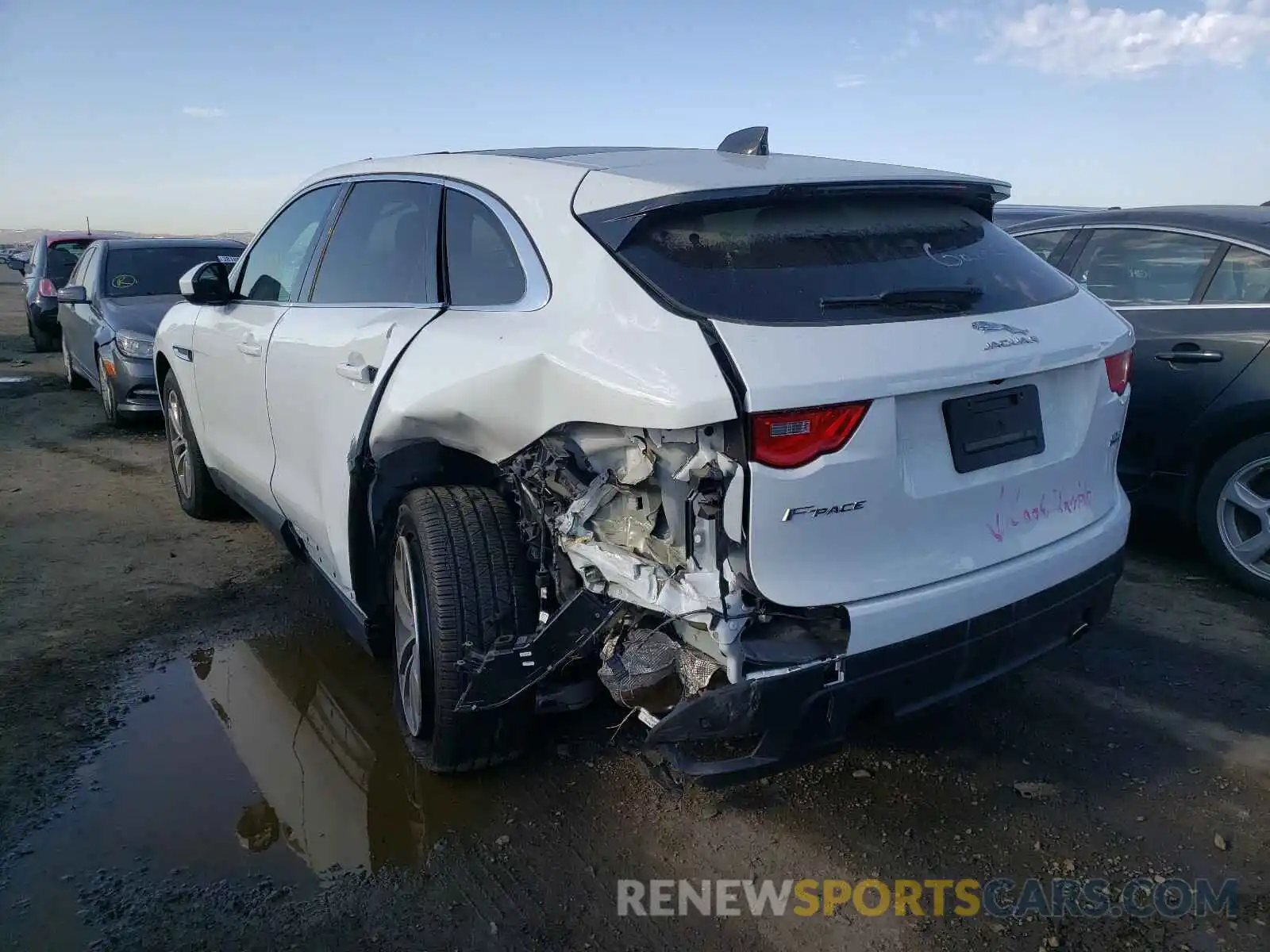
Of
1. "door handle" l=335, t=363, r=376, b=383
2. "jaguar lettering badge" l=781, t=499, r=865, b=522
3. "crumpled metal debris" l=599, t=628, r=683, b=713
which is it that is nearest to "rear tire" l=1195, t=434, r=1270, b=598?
"jaguar lettering badge" l=781, t=499, r=865, b=522

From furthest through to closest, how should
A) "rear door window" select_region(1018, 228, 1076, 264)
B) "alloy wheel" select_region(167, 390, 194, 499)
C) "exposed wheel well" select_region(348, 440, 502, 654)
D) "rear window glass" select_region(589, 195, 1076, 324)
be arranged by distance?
"alloy wheel" select_region(167, 390, 194, 499) < "rear door window" select_region(1018, 228, 1076, 264) < "exposed wheel well" select_region(348, 440, 502, 654) < "rear window glass" select_region(589, 195, 1076, 324)

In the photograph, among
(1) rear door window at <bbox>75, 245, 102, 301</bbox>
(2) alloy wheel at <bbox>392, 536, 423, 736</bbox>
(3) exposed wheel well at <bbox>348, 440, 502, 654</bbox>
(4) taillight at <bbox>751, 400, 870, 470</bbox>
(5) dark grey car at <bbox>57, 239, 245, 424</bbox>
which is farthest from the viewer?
(1) rear door window at <bbox>75, 245, 102, 301</bbox>

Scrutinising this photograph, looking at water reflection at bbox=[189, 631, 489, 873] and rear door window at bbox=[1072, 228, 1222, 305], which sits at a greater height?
rear door window at bbox=[1072, 228, 1222, 305]

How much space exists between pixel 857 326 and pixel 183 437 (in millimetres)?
4601

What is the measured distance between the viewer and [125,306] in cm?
900

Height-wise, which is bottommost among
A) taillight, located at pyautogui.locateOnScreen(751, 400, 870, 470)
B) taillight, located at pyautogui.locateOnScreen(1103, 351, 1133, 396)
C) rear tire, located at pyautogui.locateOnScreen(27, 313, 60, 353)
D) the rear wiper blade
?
rear tire, located at pyautogui.locateOnScreen(27, 313, 60, 353)

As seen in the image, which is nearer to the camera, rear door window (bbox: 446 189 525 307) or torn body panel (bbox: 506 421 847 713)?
torn body panel (bbox: 506 421 847 713)

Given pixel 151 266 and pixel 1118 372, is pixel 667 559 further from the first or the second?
pixel 151 266

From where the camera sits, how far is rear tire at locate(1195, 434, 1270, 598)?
14.7 ft

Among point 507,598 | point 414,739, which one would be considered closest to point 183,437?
point 414,739

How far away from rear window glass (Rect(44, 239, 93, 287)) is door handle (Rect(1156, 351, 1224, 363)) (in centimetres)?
1427

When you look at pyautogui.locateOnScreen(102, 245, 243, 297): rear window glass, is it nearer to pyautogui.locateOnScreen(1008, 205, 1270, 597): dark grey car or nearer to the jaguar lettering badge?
pyautogui.locateOnScreen(1008, 205, 1270, 597): dark grey car

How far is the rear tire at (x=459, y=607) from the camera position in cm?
285

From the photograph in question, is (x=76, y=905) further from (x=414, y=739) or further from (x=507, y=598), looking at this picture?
(x=507, y=598)
